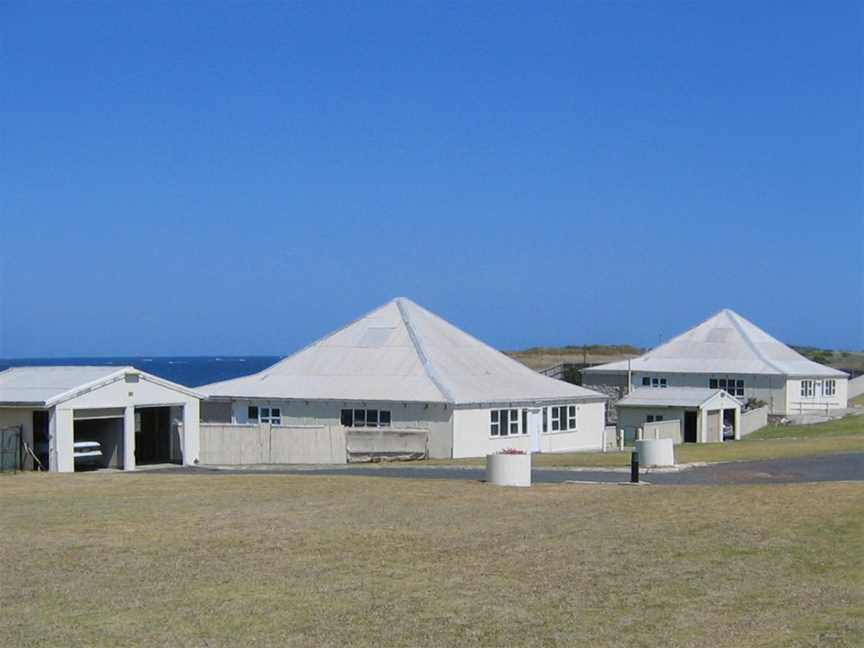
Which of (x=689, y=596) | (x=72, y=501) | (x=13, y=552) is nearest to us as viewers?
(x=689, y=596)

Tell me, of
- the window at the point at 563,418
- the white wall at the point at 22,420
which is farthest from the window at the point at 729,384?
the white wall at the point at 22,420

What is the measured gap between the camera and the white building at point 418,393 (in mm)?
51625

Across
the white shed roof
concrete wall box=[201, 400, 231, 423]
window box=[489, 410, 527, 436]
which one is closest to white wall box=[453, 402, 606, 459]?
window box=[489, 410, 527, 436]

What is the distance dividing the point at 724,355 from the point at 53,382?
5314 centimetres

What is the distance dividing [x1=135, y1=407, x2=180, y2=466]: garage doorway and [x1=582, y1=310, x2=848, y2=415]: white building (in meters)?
39.9

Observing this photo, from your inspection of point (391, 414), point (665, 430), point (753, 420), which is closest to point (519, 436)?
point (391, 414)

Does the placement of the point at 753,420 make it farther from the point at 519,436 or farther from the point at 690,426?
the point at 519,436

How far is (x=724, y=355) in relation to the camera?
8512cm

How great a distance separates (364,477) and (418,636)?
21900 mm

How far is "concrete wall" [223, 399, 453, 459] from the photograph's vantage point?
5066 cm

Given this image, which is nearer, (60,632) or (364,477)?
(60,632)

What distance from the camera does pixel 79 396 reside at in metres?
41.1

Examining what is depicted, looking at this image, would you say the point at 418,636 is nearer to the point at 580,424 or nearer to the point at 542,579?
the point at 542,579

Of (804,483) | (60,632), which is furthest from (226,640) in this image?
(804,483)
